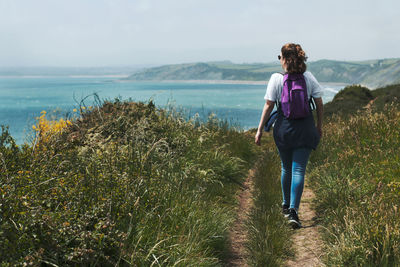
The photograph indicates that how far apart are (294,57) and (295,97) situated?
490 mm

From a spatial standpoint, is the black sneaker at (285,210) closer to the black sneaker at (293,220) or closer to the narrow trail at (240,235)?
the black sneaker at (293,220)

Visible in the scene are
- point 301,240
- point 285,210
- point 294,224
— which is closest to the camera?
point 301,240

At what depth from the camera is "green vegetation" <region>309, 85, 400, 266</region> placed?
320cm

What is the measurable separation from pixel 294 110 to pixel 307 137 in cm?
39

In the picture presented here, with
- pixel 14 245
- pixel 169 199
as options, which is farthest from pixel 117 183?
pixel 14 245

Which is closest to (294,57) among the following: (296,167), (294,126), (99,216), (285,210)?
(294,126)

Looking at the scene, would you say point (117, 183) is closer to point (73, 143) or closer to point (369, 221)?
point (369, 221)

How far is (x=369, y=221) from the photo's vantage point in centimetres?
340

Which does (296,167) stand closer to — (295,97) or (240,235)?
(295,97)

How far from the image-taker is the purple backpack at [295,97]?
453 centimetres

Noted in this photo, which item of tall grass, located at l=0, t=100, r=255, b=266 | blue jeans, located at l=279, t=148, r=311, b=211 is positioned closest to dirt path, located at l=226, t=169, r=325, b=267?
tall grass, located at l=0, t=100, r=255, b=266

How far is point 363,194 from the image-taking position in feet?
14.9

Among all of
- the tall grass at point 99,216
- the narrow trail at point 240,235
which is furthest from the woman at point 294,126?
the tall grass at point 99,216

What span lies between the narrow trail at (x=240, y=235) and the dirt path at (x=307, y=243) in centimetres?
51
